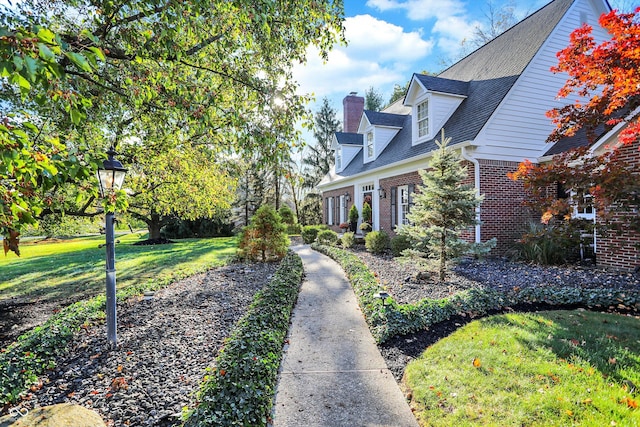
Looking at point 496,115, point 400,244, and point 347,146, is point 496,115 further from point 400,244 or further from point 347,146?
point 347,146

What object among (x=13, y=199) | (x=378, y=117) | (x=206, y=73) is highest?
(x=378, y=117)

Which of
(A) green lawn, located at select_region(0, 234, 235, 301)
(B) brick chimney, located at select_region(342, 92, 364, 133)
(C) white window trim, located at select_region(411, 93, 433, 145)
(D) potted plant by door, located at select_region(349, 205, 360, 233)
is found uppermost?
(B) brick chimney, located at select_region(342, 92, 364, 133)

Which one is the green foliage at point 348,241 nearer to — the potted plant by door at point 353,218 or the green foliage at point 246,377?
the potted plant by door at point 353,218

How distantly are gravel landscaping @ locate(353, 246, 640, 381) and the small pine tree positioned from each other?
22.9 inches

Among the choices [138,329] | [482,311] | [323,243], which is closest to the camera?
[138,329]

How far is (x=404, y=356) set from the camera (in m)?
3.84

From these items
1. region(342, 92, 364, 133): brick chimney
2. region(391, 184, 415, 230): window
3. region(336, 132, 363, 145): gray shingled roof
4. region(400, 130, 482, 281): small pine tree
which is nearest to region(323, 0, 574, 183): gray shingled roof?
region(391, 184, 415, 230): window

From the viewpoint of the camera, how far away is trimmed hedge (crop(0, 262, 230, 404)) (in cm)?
309

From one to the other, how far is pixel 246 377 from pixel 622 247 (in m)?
8.35

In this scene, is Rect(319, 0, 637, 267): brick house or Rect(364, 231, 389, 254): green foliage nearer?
Rect(319, 0, 637, 267): brick house

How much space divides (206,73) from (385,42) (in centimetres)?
631

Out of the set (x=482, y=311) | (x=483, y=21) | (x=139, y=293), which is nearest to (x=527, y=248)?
(x=482, y=311)

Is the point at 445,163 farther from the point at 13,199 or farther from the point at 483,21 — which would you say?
the point at 483,21

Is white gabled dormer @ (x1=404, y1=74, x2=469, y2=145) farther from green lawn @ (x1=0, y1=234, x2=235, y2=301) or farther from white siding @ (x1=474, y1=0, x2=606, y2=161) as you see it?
green lawn @ (x1=0, y1=234, x2=235, y2=301)
